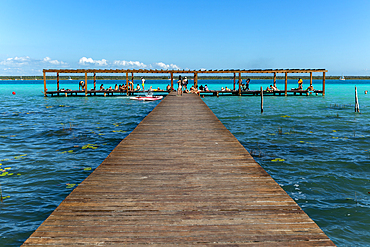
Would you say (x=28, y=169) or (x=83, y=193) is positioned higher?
(x=83, y=193)

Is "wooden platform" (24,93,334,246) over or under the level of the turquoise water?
over

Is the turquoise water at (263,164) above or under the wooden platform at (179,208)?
under

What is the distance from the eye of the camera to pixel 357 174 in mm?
8578

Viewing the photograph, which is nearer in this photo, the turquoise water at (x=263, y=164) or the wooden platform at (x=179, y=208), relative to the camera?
the wooden platform at (x=179, y=208)

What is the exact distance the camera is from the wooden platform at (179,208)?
11.1 feet

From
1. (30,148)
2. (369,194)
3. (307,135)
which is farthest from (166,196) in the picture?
(307,135)

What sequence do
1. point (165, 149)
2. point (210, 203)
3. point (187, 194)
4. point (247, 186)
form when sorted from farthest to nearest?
point (165, 149)
point (247, 186)
point (187, 194)
point (210, 203)

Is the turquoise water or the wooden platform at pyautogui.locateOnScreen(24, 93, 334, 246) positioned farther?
the turquoise water

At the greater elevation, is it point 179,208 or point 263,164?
point 179,208

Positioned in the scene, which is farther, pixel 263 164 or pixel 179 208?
pixel 263 164

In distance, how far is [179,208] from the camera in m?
4.11

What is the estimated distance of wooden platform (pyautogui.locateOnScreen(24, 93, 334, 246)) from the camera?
3.37m

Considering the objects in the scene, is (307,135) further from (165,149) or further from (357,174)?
(165,149)

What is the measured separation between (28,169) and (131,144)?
3.65 m
